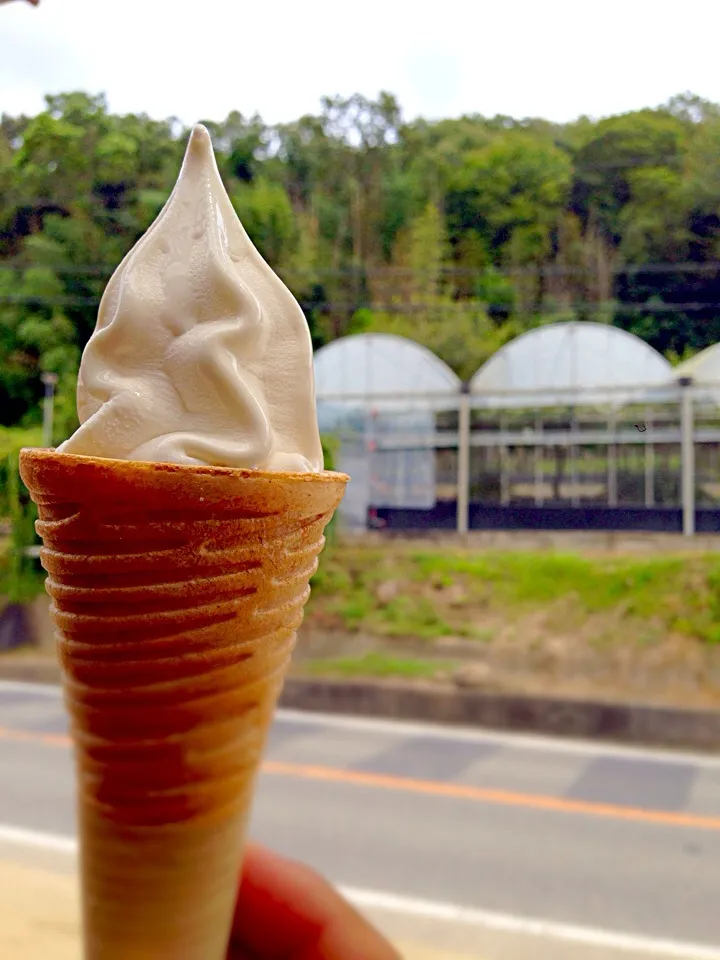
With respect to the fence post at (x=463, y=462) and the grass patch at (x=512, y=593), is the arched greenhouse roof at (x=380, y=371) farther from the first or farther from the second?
the grass patch at (x=512, y=593)

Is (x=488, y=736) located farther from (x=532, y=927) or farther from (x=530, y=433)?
(x=530, y=433)

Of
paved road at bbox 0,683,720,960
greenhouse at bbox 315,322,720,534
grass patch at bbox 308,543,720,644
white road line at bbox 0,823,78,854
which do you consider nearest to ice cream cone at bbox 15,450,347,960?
paved road at bbox 0,683,720,960

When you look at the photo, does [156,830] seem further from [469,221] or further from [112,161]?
[469,221]

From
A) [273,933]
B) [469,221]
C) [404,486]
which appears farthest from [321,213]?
[273,933]

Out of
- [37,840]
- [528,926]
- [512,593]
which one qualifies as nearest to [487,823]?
[528,926]

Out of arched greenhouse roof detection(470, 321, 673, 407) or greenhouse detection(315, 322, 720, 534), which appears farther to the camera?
arched greenhouse roof detection(470, 321, 673, 407)

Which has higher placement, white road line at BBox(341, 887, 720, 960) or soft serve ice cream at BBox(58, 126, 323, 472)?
soft serve ice cream at BBox(58, 126, 323, 472)

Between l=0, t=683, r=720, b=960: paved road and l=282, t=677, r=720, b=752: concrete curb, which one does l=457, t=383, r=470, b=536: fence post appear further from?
l=0, t=683, r=720, b=960: paved road

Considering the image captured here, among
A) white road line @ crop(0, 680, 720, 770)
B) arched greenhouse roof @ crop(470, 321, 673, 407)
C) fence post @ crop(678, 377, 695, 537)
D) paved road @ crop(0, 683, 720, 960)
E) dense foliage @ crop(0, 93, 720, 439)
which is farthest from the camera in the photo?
arched greenhouse roof @ crop(470, 321, 673, 407)
